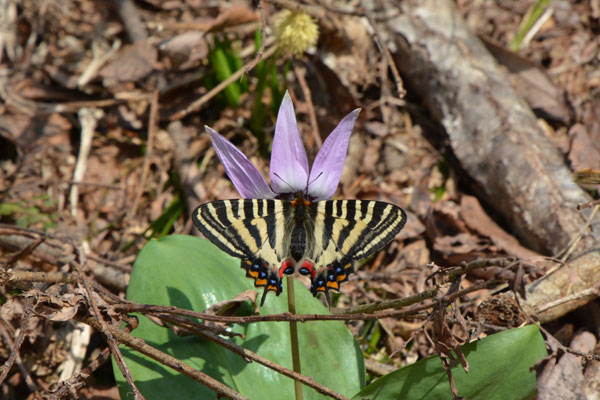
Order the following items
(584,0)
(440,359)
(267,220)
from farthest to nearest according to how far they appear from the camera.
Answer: (584,0), (267,220), (440,359)

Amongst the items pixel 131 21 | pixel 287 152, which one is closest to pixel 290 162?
pixel 287 152

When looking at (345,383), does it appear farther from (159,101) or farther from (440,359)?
(159,101)

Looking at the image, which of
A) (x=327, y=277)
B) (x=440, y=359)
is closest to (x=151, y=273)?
(x=327, y=277)

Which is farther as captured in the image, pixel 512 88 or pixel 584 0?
pixel 584 0

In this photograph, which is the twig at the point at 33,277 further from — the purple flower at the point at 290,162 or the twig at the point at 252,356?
the purple flower at the point at 290,162

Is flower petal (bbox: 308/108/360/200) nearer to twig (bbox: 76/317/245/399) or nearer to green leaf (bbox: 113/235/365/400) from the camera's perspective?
green leaf (bbox: 113/235/365/400)

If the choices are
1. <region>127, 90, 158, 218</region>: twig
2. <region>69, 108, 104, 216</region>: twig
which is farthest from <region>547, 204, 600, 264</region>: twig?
<region>69, 108, 104, 216</region>: twig

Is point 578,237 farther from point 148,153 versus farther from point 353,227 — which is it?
point 148,153
